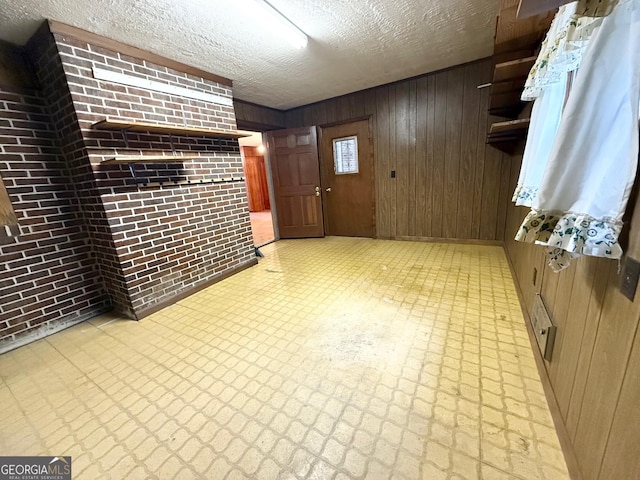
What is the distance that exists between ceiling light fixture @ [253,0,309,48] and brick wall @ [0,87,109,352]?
1.90 meters

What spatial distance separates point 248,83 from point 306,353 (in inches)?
125

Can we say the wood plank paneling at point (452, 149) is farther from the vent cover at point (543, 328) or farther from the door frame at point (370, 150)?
the vent cover at point (543, 328)

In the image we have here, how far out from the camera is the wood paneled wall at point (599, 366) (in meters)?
0.65

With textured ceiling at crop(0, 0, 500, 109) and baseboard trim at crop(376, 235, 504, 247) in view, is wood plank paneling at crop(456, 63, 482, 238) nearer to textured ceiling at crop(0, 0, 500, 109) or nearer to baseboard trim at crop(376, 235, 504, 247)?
baseboard trim at crop(376, 235, 504, 247)

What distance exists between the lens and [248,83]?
3.10 m

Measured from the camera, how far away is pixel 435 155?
11.6ft

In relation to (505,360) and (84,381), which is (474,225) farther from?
(84,381)

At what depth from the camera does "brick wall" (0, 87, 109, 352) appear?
1854 mm

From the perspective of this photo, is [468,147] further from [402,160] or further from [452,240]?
[452,240]

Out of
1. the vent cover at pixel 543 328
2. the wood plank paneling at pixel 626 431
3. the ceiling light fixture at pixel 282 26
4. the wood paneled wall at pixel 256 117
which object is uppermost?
the ceiling light fixture at pixel 282 26

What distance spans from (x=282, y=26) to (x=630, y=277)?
8.21 ft

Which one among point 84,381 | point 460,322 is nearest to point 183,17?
point 84,381

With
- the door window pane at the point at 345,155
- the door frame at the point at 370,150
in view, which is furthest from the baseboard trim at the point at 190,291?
the door window pane at the point at 345,155

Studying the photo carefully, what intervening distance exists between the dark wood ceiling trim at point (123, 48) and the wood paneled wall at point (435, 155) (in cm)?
213
